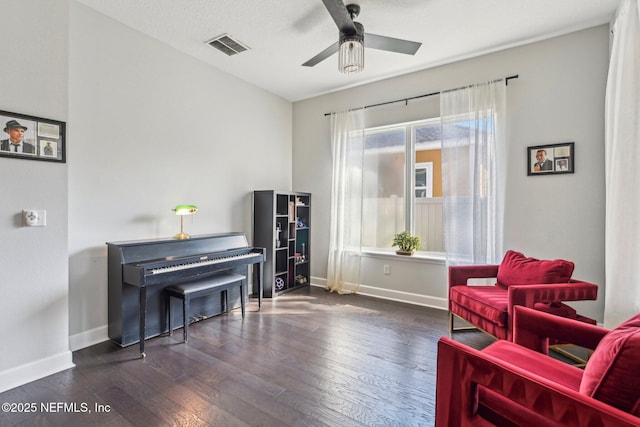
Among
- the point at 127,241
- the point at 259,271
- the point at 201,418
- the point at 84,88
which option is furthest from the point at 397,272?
the point at 84,88

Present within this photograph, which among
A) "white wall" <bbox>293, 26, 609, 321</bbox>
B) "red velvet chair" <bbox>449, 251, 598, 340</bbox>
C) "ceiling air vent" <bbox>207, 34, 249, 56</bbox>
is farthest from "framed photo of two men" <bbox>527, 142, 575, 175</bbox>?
"ceiling air vent" <bbox>207, 34, 249, 56</bbox>

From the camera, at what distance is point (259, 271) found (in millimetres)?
3480

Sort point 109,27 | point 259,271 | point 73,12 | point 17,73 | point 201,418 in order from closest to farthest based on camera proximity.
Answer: point 201,418 < point 17,73 < point 73,12 < point 109,27 < point 259,271

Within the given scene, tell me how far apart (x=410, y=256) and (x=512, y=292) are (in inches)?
64.3

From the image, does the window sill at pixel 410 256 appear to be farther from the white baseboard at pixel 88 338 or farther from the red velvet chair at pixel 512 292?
the white baseboard at pixel 88 338

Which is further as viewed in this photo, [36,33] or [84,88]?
[84,88]

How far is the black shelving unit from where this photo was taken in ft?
12.9

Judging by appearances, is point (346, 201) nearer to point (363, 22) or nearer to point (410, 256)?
point (410, 256)

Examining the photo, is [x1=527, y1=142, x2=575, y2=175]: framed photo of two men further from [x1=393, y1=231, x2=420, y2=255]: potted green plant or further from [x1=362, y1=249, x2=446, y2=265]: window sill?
[x1=393, y1=231, x2=420, y2=255]: potted green plant

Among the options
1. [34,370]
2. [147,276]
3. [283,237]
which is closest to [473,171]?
[283,237]

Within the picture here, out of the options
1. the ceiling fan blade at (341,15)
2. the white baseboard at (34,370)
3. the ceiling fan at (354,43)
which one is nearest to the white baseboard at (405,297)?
the ceiling fan at (354,43)

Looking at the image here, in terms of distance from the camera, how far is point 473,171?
3207mm

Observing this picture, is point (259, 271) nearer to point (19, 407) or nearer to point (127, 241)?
point (127, 241)

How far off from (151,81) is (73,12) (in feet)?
2.32
